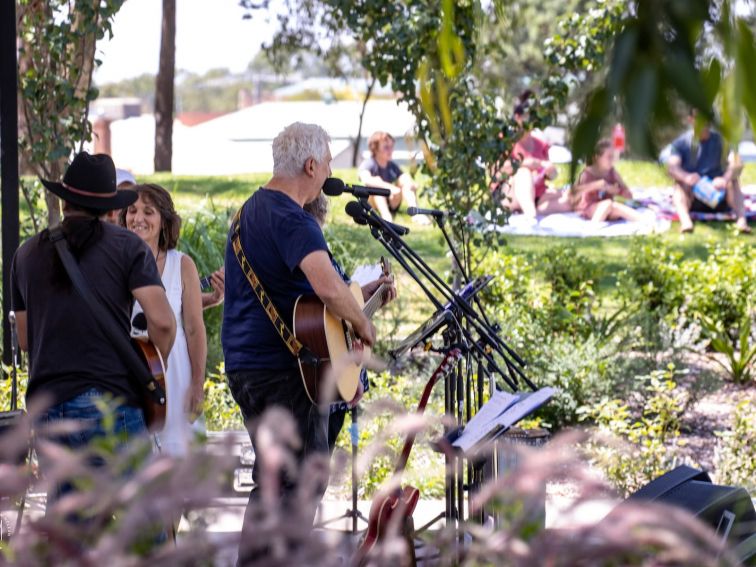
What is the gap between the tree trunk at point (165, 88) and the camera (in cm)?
2052

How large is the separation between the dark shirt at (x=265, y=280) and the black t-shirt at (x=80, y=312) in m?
0.55

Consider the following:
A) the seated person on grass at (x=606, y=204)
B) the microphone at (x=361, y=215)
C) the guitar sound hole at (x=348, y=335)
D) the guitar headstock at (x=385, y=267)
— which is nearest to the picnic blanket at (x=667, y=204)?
the seated person on grass at (x=606, y=204)

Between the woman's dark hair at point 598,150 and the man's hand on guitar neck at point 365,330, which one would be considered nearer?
the woman's dark hair at point 598,150

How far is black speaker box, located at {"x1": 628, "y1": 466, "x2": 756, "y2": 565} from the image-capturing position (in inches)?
133

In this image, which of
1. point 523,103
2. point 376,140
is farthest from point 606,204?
point 523,103

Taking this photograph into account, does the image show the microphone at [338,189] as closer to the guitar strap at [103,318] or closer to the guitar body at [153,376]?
the guitar body at [153,376]

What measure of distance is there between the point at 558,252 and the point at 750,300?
1.47 meters

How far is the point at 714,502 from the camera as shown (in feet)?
11.2

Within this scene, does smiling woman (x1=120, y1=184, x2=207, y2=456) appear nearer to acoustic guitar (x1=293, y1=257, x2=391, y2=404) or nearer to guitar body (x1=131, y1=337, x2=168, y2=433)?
guitar body (x1=131, y1=337, x2=168, y2=433)

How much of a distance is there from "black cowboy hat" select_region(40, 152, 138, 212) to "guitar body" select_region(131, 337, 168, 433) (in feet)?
1.47

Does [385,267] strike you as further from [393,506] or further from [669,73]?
[669,73]

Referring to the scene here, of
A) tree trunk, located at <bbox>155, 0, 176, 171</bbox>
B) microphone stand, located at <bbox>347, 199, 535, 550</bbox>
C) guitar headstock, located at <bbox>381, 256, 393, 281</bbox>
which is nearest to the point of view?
microphone stand, located at <bbox>347, 199, 535, 550</bbox>

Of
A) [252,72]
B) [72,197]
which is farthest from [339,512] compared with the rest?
[252,72]

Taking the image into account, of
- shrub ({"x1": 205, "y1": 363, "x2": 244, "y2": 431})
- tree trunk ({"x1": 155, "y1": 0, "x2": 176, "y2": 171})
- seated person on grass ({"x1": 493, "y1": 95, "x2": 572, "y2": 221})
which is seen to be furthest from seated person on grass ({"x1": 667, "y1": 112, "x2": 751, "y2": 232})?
tree trunk ({"x1": 155, "y1": 0, "x2": 176, "y2": 171})
